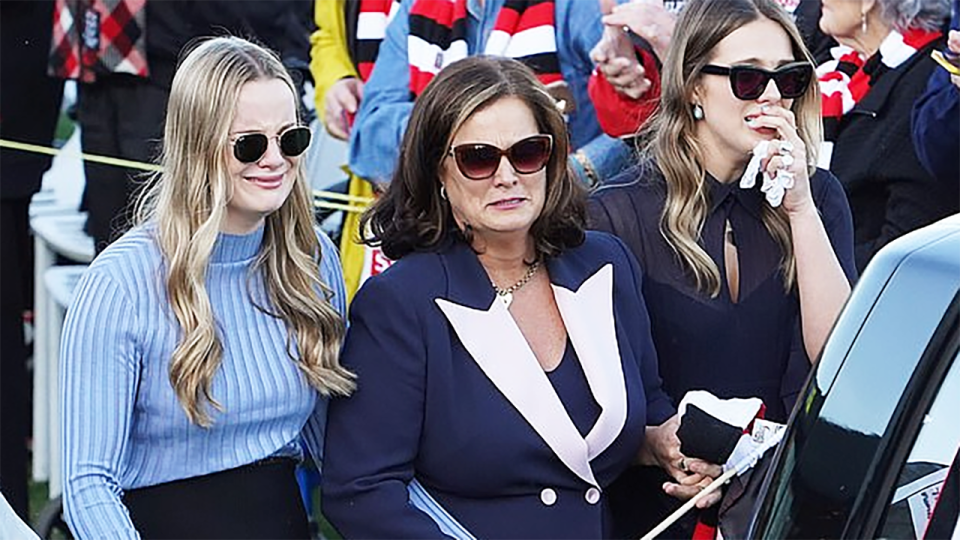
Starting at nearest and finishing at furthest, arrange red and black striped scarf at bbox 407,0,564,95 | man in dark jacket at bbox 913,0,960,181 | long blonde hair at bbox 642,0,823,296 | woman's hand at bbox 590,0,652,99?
long blonde hair at bbox 642,0,823,296 → man in dark jacket at bbox 913,0,960,181 → woman's hand at bbox 590,0,652,99 → red and black striped scarf at bbox 407,0,564,95

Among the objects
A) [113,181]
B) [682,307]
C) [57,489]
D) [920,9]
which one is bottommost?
[57,489]

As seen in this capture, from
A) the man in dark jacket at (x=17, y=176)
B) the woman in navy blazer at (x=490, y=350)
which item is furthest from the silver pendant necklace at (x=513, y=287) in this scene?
the man in dark jacket at (x=17, y=176)

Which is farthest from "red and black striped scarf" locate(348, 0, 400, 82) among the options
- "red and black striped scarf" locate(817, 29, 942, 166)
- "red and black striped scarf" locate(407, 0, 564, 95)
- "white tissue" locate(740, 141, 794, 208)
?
"white tissue" locate(740, 141, 794, 208)

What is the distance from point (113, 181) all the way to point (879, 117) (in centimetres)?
253

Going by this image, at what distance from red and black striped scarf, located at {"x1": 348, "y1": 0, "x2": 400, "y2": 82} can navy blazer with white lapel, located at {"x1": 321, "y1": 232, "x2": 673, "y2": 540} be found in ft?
6.94

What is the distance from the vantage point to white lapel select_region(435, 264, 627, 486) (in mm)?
3217

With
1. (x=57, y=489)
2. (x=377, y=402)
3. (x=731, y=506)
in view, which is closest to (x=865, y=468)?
(x=731, y=506)

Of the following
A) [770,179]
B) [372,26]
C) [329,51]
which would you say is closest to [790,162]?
[770,179]

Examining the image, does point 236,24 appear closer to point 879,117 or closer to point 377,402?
point 879,117

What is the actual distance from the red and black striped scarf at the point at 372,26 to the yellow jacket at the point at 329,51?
13cm

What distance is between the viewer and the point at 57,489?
19.4 feet

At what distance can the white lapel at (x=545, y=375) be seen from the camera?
322cm

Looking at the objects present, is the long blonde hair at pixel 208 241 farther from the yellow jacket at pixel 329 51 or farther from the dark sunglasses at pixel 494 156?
the yellow jacket at pixel 329 51

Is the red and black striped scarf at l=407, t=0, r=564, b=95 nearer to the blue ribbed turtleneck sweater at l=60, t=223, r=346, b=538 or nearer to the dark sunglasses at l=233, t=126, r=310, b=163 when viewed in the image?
the dark sunglasses at l=233, t=126, r=310, b=163
